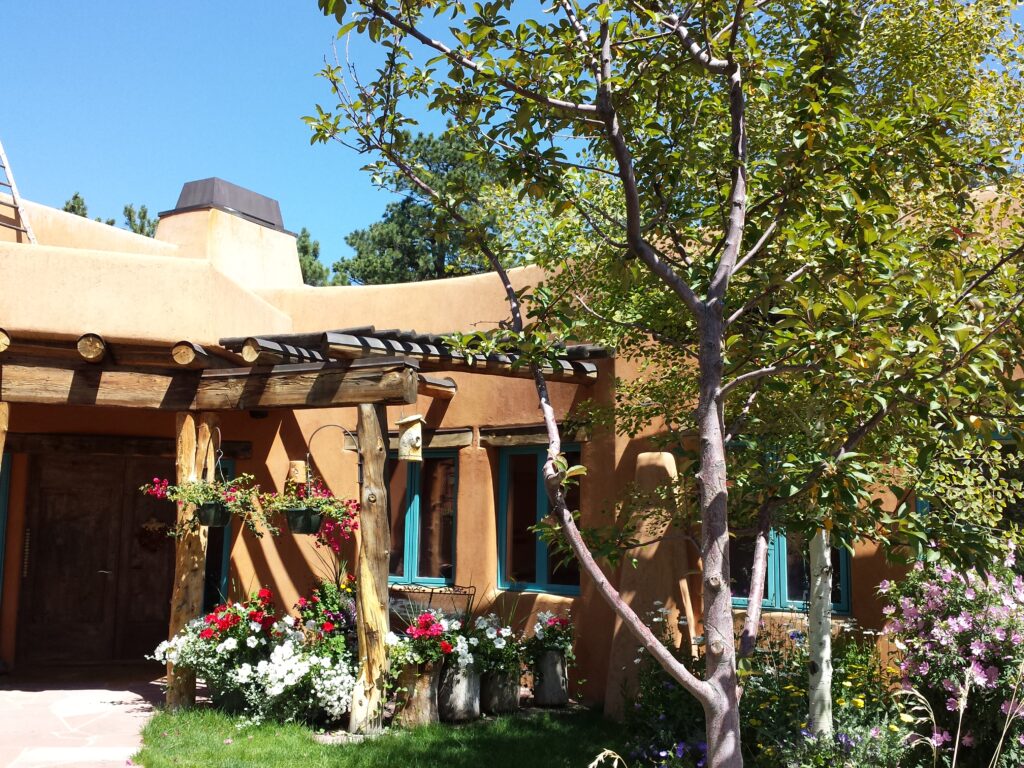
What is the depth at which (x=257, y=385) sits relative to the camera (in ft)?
26.5

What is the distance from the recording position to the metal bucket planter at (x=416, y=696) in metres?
7.30

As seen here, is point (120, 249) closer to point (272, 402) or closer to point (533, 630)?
point (272, 402)

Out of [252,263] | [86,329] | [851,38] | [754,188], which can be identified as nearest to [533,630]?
[86,329]

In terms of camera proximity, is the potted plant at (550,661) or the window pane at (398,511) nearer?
the potted plant at (550,661)

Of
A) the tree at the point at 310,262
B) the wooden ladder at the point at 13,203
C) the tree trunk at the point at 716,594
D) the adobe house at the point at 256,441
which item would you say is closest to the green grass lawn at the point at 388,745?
the adobe house at the point at 256,441

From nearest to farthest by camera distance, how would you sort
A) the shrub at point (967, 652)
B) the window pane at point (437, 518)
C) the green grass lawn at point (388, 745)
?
the shrub at point (967, 652) → the green grass lawn at point (388, 745) → the window pane at point (437, 518)

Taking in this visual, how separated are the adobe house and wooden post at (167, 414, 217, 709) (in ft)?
0.17

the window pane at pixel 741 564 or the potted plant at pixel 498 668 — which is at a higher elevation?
the window pane at pixel 741 564

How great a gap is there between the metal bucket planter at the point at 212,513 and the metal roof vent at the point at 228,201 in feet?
24.1

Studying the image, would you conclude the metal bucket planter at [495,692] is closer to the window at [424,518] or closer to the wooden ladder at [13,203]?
the window at [424,518]

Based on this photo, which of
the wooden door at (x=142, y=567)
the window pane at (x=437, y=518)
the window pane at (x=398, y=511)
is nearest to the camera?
the window pane at (x=437, y=518)

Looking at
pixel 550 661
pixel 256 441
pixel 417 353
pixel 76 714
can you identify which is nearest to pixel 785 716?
pixel 550 661

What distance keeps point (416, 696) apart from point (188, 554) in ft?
7.93

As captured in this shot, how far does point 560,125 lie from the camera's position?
4.18 meters
